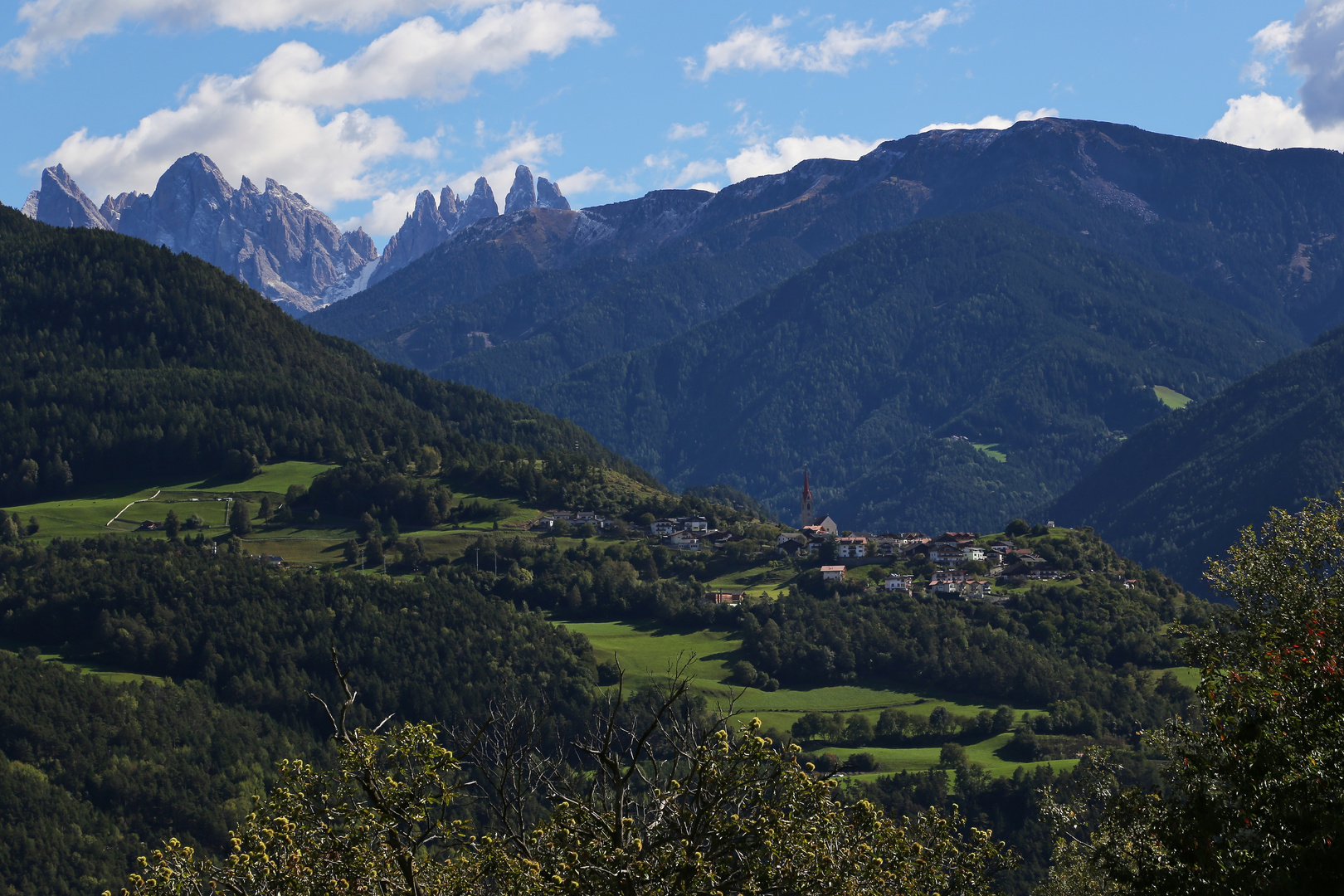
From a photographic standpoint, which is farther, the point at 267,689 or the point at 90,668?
the point at 90,668

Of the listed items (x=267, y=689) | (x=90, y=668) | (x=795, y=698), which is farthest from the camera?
(x=90, y=668)

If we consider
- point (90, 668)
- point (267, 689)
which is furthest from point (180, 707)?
point (90, 668)

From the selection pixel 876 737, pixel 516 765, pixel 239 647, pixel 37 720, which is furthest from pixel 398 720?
pixel 516 765

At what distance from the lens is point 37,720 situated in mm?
159375

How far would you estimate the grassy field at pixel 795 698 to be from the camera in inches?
6198

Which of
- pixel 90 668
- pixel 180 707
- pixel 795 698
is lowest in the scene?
pixel 795 698

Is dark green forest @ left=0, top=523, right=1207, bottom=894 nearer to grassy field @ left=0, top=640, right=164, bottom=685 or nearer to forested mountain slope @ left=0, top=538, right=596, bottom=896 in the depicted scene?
forested mountain slope @ left=0, top=538, right=596, bottom=896

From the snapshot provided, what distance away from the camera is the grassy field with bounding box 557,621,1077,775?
157438 mm

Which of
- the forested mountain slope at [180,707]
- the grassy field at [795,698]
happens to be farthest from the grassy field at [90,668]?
the grassy field at [795,698]

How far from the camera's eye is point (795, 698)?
599 feet

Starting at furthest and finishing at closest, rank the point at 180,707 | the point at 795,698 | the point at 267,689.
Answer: the point at 267,689
the point at 795,698
the point at 180,707

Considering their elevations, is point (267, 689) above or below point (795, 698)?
above

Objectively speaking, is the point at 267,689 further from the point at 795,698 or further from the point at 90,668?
the point at 795,698

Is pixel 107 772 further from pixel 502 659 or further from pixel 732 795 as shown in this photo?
pixel 732 795
